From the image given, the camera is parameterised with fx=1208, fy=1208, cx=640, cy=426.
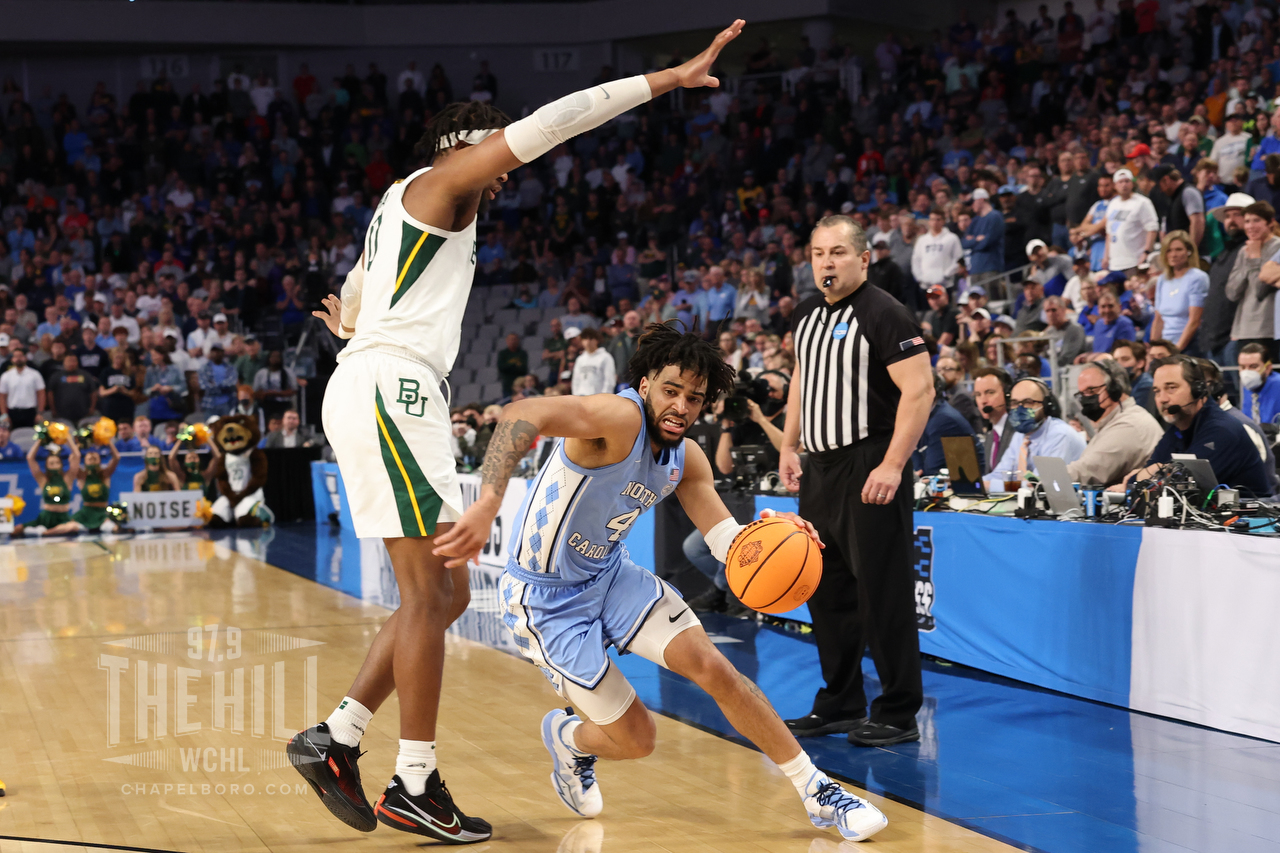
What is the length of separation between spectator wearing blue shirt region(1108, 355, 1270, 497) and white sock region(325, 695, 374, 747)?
3.91 meters

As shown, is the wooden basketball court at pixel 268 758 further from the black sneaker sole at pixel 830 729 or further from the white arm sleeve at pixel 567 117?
the white arm sleeve at pixel 567 117

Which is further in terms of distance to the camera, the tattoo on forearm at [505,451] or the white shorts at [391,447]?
the white shorts at [391,447]

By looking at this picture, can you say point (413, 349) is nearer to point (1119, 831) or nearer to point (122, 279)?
point (1119, 831)

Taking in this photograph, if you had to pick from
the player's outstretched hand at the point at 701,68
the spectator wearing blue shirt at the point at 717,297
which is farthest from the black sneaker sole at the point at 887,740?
the spectator wearing blue shirt at the point at 717,297

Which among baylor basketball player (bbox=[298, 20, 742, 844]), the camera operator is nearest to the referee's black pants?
baylor basketball player (bbox=[298, 20, 742, 844])

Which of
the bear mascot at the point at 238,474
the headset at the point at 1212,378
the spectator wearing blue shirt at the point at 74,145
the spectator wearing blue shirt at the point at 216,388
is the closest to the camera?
the headset at the point at 1212,378

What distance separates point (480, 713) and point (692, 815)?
1788 millimetres

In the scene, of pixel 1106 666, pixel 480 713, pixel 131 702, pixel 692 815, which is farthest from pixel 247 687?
pixel 1106 666

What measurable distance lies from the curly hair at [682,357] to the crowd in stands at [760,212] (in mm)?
3702

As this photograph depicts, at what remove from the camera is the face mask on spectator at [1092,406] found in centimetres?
688

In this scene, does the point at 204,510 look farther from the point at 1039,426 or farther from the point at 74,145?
the point at 1039,426

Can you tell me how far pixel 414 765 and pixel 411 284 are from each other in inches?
55.5

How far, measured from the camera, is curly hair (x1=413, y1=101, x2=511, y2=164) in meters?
3.59

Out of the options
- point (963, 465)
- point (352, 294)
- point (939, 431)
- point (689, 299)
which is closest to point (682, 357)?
point (352, 294)
